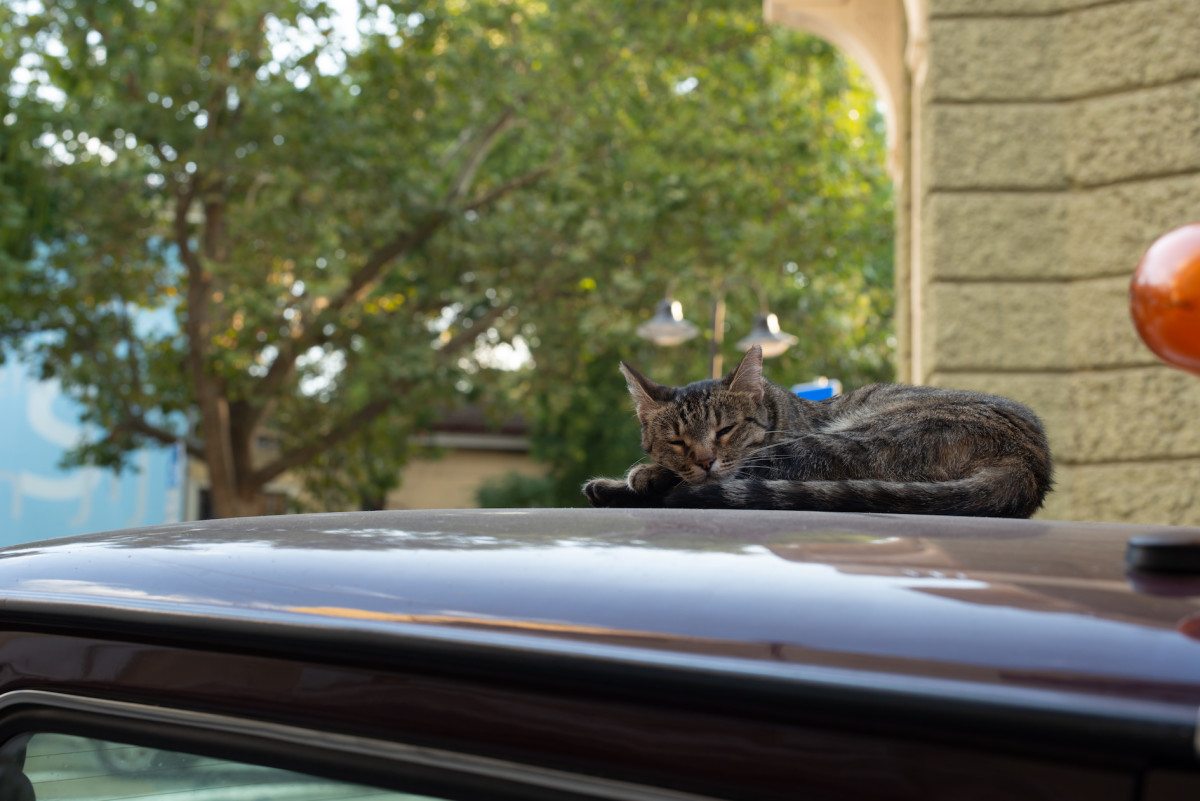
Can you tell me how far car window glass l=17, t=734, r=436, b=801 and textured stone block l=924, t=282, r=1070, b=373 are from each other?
5192 mm

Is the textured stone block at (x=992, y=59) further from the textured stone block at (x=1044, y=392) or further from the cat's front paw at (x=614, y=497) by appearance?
the cat's front paw at (x=614, y=497)

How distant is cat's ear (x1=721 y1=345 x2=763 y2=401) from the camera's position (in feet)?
11.0

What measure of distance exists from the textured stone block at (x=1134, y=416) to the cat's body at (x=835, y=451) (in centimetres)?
249

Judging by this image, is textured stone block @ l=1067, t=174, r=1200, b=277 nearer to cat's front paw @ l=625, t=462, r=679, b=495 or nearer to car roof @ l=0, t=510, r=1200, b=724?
cat's front paw @ l=625, t=462, r=679, b=495

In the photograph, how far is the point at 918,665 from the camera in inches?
29.7

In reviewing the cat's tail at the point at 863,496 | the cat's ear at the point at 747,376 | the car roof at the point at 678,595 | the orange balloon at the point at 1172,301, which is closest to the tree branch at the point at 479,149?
the cat's ear at the point at 747,376

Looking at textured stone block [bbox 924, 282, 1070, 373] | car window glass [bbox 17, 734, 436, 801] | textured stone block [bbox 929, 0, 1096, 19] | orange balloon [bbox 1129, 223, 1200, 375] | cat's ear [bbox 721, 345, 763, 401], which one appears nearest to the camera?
orange balloon [bbox 1129, 223, 1200, 375]

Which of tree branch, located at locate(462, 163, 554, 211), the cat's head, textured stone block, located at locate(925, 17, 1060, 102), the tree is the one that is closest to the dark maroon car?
the cat's head

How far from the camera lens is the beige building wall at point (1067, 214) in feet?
17.1

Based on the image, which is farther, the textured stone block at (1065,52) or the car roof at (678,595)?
the textured stone block at (1065,52)

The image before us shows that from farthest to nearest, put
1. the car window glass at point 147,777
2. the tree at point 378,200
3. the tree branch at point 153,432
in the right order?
the tree branch at point 153,432, the tree at point 378,200, the car window glass at point 147,777

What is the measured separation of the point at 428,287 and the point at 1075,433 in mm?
11470

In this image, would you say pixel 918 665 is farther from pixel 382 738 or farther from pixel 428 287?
pixel 428 287

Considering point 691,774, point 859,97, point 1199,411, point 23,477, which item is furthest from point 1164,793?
point 23,477
